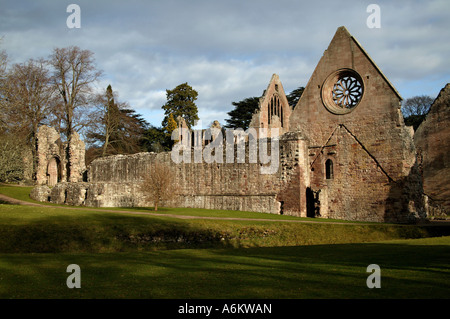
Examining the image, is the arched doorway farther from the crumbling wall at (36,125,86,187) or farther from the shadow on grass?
the crumbling wall at (36,125,86,187)

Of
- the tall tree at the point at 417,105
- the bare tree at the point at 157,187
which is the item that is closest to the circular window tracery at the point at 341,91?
the bare tree at the point at 157,187

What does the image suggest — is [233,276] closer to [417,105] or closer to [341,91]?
[341,91]

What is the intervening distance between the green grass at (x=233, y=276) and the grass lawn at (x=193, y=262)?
0.05 ft

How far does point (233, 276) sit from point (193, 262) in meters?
2.35

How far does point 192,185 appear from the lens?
2984cm

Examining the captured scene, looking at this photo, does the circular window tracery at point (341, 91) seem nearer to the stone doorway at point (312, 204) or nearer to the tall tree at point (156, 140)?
the stone doorway at point (312, 204)

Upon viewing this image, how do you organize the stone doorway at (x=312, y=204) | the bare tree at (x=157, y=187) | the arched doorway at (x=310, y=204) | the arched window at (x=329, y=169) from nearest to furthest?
the bare tree at (x=157, y=187), the stone doorway at (x=312, y=204), the arched doorway at (x=310, y=204), the arched window at (x=329, y=169)

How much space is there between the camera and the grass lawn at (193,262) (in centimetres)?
668

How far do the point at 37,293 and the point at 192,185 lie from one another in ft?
76.0

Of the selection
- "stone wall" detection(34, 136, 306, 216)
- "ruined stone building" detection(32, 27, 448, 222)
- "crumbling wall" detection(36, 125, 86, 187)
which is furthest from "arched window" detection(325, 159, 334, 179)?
"crumbling wall" detection(36, 125, 86, 187)

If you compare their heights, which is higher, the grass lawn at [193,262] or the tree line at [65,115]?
the tree line at [65,115]

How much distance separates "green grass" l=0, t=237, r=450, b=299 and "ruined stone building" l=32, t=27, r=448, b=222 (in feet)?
47.4

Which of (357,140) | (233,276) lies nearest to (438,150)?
(357,140)

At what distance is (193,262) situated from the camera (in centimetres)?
1009
